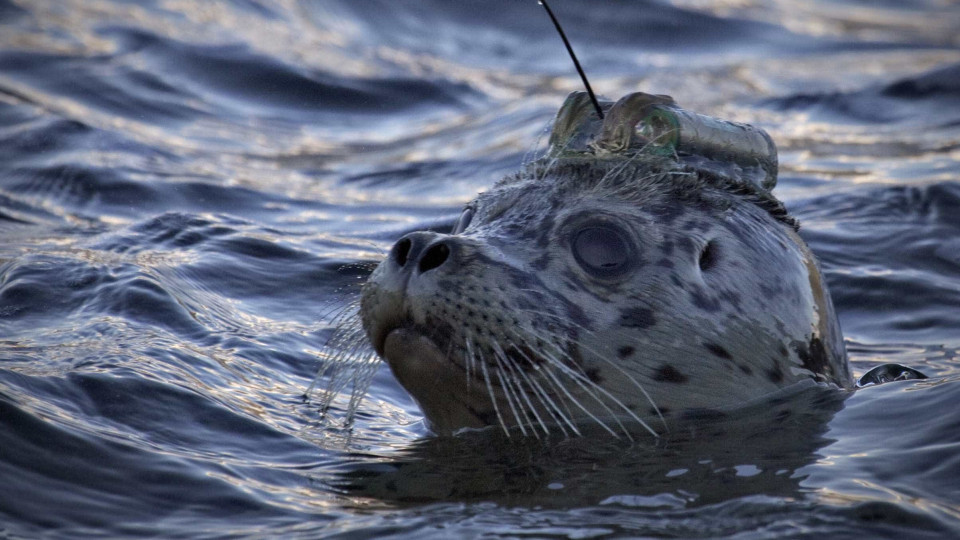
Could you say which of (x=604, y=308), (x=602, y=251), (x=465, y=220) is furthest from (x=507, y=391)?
(x=465, y=220)

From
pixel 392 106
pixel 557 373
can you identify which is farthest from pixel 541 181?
pixel 392 106

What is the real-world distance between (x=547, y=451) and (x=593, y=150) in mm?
1198

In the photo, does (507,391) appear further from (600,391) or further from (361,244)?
(361,244)

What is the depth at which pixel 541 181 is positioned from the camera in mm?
4480

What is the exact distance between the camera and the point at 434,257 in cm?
380

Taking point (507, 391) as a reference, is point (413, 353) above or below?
above

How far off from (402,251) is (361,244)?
3.58m

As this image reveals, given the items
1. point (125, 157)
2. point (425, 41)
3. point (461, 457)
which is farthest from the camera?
point (425, 41)

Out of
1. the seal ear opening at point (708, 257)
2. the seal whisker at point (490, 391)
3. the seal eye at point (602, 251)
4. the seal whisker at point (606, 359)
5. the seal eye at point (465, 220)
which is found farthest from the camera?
the seal eye at point (465, 220)

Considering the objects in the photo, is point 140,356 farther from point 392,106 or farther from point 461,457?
point 392,106

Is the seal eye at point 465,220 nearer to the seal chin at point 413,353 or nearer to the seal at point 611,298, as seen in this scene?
the seal at point 611,298

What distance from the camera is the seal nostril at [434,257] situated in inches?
149

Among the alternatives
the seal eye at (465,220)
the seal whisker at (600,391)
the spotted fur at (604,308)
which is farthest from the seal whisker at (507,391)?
the seal eye at (465,220)

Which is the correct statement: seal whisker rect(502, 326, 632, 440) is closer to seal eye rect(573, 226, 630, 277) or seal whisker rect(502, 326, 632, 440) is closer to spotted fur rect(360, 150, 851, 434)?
spotted fur rect(360, 150, 851, 434)
